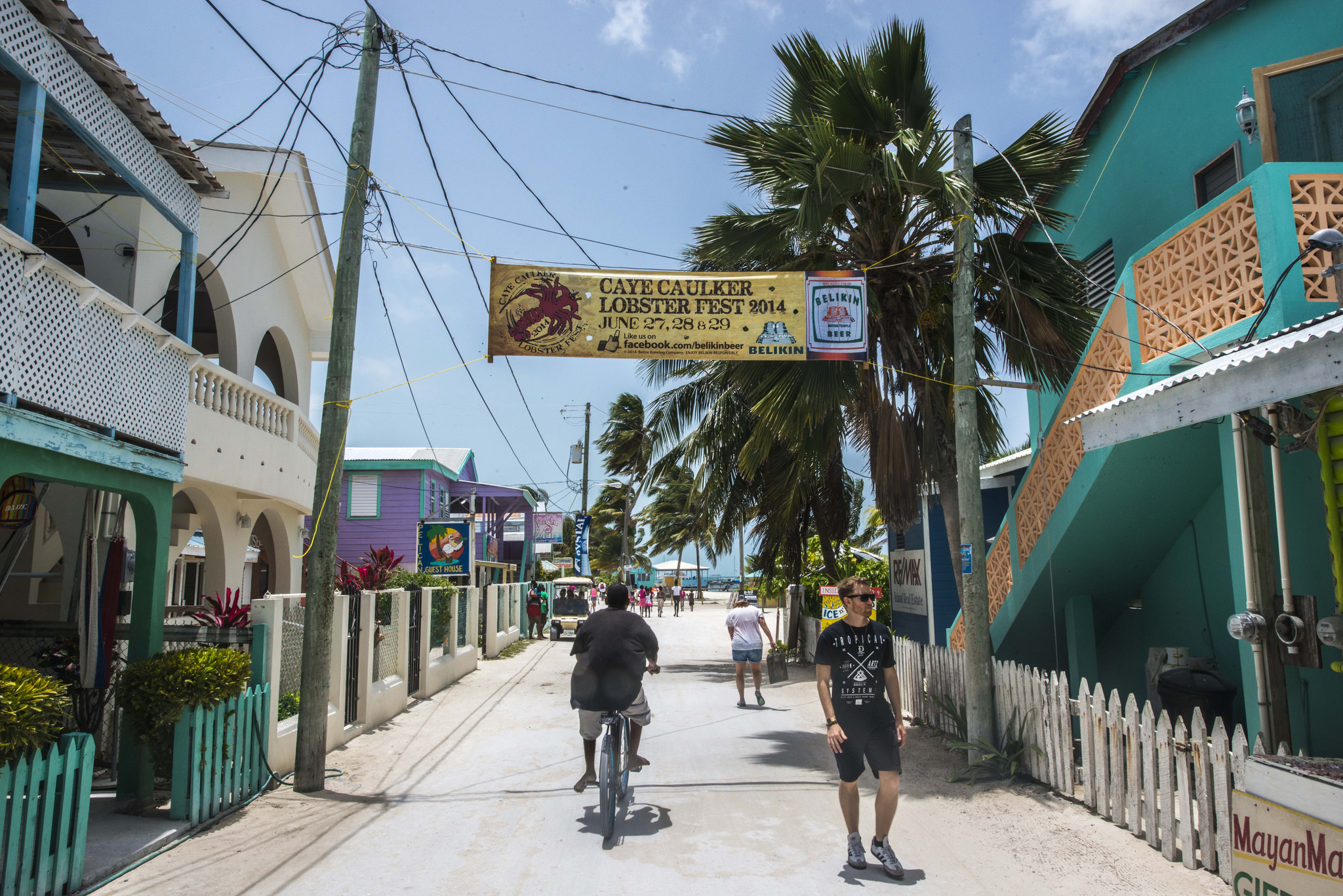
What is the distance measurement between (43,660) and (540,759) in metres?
4.60

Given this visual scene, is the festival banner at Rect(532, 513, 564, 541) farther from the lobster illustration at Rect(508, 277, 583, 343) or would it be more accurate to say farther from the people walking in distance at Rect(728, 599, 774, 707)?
the lobster illustration at Rect(508, 277, 583, 343)

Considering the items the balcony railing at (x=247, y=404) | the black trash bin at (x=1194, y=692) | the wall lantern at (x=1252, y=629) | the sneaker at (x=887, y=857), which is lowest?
the sneaker at (x=887, y=857)

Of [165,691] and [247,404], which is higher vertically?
[247,404]

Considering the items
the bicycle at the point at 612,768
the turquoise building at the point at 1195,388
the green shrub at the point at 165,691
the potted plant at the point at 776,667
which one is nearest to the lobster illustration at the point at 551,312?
the bicycle at the point at 612,768

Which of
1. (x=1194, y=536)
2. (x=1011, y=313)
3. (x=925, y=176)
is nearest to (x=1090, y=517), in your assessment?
(x=1194, y=536)

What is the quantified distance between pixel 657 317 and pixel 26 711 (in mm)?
5876

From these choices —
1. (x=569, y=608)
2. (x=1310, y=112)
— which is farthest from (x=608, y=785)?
(x=569, y=608)

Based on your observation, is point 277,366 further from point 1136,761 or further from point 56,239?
point 1136,761

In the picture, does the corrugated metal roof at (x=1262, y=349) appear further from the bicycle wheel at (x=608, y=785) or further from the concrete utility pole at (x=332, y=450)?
the concrete utility pole at (x=332, y=450)

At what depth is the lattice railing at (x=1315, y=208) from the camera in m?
5.82

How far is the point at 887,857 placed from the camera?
201 inches

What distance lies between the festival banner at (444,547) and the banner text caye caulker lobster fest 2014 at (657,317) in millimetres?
13160

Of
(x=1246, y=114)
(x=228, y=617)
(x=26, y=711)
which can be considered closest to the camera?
(x=26, y=711)

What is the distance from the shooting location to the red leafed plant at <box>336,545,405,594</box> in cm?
1333
